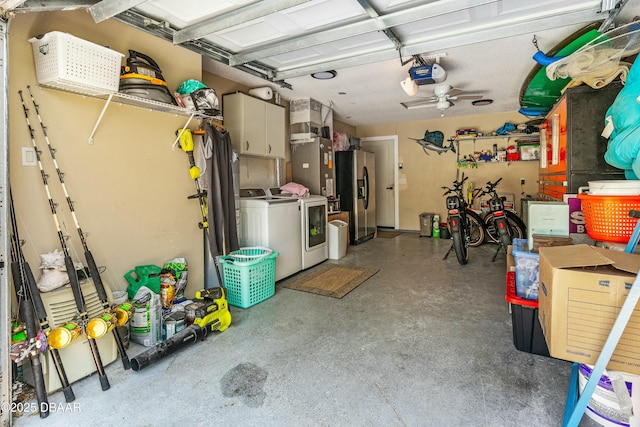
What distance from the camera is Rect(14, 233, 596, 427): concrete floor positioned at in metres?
1.60

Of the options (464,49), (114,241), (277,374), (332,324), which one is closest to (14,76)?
(114,241)

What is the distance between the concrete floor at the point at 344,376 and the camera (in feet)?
5.25

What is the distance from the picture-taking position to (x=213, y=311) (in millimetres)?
2445

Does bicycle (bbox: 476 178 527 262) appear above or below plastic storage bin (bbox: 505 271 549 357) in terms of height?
above

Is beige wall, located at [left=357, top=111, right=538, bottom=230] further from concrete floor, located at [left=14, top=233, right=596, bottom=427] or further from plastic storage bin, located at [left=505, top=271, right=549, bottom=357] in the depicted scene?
plastic storage bin, located at [left=505, top=271, right=549, bottom=357]

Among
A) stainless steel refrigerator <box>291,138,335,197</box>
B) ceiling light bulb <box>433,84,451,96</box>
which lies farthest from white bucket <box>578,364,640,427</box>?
stainless steel refrigerator <box>291,138,335,197</box>

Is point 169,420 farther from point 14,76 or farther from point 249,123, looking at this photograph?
point 249,123

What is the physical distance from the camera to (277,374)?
76.6 inches

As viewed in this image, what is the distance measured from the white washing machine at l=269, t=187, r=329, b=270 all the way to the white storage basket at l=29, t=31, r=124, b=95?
220 cm

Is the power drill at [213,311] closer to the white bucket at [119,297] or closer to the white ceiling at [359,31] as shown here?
the white bucket at [119,297]

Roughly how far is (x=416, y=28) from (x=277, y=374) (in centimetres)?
274

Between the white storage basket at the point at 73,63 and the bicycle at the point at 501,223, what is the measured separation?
4501 mm

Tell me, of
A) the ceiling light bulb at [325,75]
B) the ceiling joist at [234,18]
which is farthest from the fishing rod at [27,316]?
the ceiling light bulb at [325,75]

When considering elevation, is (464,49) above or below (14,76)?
above
